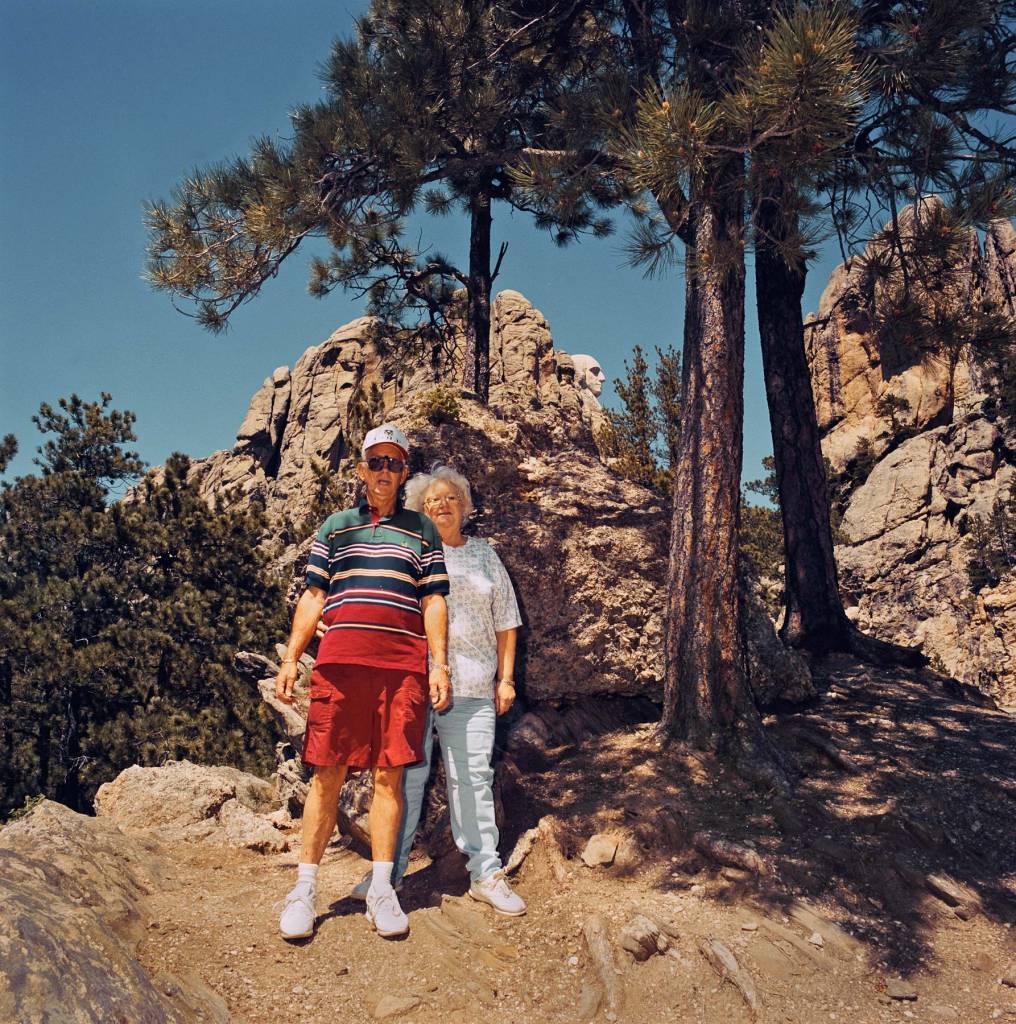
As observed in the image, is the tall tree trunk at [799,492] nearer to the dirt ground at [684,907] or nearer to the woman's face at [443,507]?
the dirt ground at [684,907]

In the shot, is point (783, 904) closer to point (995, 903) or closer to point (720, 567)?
point (995, 903)

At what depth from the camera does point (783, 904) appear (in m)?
3.69

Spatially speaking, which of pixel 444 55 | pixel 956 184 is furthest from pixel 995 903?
pixel 444 55

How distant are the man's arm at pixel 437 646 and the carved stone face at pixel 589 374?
2328 inches

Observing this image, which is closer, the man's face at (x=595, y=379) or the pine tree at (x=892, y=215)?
the pine tree at (x=892, y=215)

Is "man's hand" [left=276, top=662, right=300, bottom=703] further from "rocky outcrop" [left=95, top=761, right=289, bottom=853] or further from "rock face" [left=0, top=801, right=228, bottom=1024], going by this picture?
"rocky outcrop" [left=95, top=761, right=289, bottom=853]

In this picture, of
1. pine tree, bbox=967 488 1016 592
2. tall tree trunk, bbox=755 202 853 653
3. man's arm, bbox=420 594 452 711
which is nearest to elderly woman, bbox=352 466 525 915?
man's arm, bbox=420 594 452 711

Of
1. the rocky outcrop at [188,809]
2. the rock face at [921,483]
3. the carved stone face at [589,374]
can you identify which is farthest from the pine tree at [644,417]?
the carved stone face at [589,374]

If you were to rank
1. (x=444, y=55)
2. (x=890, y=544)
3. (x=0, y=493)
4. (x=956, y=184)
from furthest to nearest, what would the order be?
(x=890, y=544), (x=0, y=493), (x=444, y=55), (x=956, y=184)

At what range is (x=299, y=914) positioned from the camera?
10.6 ft

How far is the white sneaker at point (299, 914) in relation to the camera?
126 inches

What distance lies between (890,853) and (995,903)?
0.51m

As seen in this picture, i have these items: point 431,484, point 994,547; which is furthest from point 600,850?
point 994,547

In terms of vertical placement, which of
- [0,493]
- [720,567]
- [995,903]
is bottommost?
[995,903]
